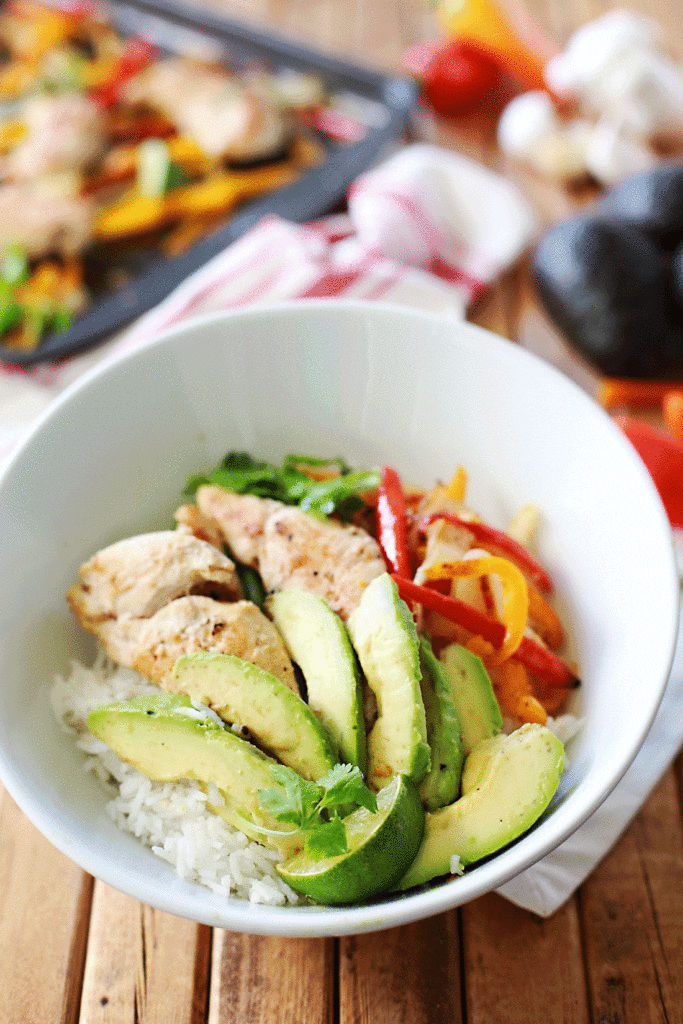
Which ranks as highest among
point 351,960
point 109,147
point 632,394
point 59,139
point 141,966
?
point 59,139

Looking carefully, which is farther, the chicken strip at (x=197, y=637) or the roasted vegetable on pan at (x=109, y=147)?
the roasted vegetable on pan at (x=109, y=147)

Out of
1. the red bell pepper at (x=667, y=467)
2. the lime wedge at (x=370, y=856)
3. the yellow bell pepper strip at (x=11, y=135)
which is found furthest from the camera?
the yellow bell pepper strip at (x=11, y=135)

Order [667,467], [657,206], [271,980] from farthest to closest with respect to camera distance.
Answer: [657,206] → [667,467] → [271,980]

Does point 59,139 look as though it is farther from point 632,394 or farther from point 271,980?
point 271,980

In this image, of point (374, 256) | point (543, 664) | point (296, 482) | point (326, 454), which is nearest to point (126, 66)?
point (374, 256)

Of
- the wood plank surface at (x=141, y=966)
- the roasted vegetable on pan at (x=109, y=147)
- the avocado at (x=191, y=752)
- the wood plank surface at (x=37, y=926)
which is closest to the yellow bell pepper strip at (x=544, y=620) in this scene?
the avocado at (x=191, y=752)

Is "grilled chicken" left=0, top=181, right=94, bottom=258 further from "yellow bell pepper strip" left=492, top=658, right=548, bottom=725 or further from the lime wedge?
the lime wedge

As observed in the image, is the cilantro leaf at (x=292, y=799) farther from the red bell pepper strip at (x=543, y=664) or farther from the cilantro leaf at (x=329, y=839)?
the red bell pepper strip at (x=543, y=664)
